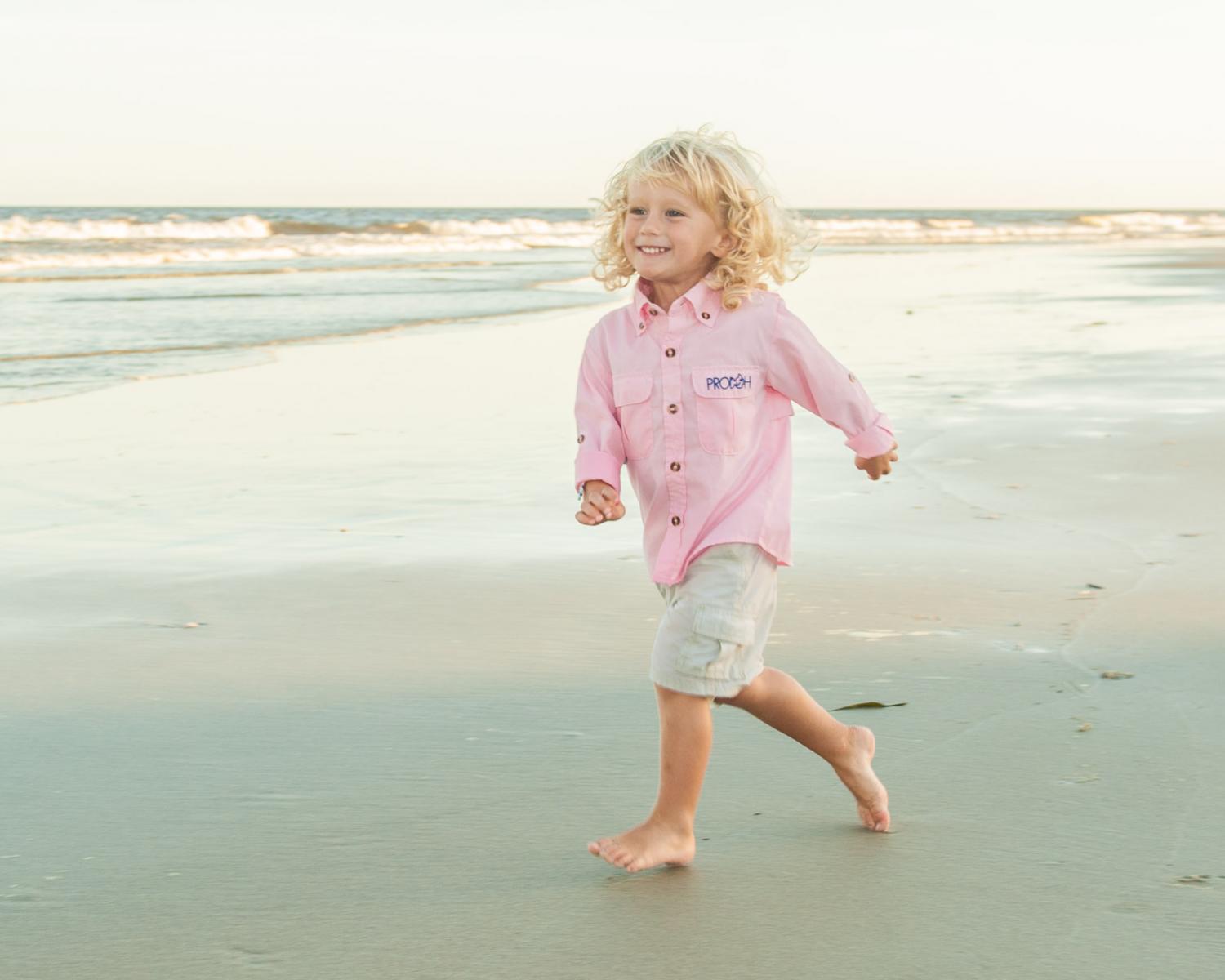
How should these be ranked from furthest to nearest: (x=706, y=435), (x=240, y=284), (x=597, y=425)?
1. (x=240, y=284)
2. (x=597, y=425)
3. (x=706, y=435)

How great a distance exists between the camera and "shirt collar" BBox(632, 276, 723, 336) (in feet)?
9.16

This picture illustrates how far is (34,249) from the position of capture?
27922 millimetres

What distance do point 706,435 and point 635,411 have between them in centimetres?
15

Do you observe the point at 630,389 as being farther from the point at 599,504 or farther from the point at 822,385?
the point at 822,385

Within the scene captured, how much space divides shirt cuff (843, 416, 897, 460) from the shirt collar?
33cm

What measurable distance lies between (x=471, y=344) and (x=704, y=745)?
9.33 m

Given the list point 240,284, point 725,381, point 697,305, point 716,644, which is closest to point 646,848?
point 716,644

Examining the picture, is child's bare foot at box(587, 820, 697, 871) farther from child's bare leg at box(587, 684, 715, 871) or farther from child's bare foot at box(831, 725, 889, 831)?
child's bare foot at box(831, 725, 889, 831)

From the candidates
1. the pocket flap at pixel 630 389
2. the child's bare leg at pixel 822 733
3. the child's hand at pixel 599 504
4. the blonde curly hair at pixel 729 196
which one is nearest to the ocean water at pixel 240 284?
the blonde curly hair at pixel 729 196

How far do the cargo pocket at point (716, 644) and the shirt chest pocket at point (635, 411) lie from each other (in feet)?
1.11

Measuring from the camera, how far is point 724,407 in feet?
8.96

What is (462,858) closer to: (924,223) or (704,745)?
(704,745)

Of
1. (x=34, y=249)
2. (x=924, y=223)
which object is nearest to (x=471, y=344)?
(x=34, y=249)

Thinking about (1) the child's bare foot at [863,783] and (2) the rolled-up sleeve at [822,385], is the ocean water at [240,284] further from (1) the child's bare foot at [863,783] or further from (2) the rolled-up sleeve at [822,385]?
(1) the child's bare foot at [863,783]
